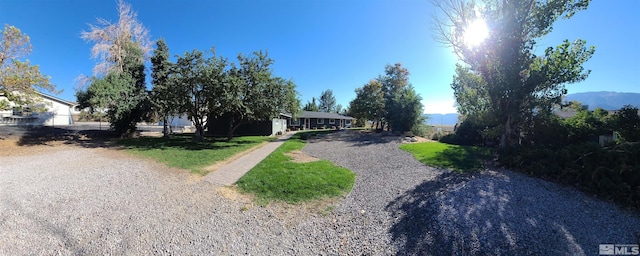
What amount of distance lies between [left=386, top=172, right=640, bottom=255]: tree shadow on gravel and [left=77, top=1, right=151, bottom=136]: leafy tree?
19.1m

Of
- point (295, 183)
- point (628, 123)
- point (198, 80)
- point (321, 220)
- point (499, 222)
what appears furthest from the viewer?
point (198, 80)

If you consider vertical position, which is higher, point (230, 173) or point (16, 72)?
point (16, 72)

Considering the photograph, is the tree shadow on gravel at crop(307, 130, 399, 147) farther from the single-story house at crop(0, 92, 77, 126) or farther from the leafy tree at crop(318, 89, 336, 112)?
the leafy tree at crop(318, 89, 336, 112)

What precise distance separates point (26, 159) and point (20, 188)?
5.68 m

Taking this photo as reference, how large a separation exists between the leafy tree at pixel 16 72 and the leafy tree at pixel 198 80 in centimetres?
613

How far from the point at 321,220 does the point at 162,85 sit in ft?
57.1

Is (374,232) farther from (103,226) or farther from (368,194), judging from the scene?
(103,226)

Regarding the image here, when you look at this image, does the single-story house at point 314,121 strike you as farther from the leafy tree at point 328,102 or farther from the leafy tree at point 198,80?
the leafy tree at point 328,102

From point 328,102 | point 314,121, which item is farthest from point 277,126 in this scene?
point 328,102

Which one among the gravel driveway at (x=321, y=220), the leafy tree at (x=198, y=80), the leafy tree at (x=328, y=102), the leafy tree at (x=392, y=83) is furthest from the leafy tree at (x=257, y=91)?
the leafy tree at (x=328, y=102)

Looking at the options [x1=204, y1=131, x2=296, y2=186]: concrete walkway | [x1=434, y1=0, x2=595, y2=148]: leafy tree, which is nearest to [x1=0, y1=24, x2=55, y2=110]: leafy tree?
[x1=204, y1=131, x2=296, y2=186]: concrete walkway

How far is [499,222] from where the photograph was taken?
422 cm

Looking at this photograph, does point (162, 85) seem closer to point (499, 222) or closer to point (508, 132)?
point (499, 222)

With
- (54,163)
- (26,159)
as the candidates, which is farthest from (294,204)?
(26,159)
